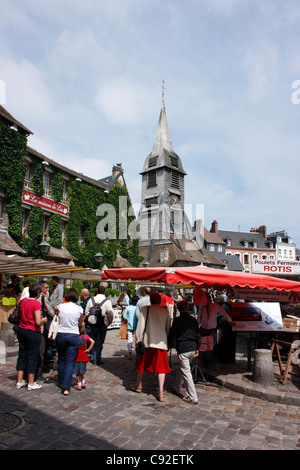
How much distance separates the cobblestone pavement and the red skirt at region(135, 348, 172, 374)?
1.64 ft

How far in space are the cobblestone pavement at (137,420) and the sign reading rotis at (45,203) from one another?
632 inches

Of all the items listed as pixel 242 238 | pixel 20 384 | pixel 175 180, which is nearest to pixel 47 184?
pixel 20 384

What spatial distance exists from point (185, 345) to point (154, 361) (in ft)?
2.15

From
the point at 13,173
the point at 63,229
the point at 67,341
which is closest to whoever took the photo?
the point at 67,341

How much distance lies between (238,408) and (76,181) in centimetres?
2271

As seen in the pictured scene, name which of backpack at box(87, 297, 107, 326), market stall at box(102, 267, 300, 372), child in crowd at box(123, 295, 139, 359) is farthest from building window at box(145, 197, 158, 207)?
backpack at box(87, 297, 107, 326)

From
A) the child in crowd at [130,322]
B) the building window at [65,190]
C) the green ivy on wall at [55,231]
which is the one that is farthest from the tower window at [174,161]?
the child in crowd at [130,322]

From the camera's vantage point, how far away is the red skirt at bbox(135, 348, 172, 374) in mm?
6035

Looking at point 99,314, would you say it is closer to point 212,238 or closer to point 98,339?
point 98,339

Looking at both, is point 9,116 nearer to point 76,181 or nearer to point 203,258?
point 76,181

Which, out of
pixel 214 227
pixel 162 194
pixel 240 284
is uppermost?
pixel 162 194

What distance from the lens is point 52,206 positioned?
23.4m

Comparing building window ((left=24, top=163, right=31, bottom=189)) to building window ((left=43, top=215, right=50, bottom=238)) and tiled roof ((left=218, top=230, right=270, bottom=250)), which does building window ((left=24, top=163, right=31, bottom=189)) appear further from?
tiled roof ((left=218, top=230, right=270, bottom=250))

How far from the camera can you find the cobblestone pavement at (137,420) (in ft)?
13.6
